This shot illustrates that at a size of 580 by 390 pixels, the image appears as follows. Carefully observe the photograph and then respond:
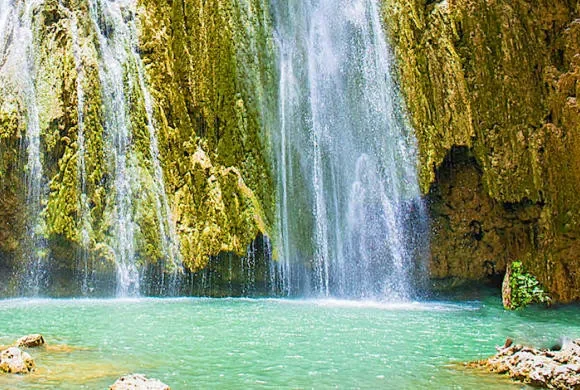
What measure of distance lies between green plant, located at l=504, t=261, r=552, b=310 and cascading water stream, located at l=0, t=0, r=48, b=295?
1208cm

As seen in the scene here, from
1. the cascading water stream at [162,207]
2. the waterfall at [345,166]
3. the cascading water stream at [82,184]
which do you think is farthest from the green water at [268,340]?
the waterfall at [345,166]

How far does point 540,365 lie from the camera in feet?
24.6

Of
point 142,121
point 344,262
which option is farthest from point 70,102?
point 344,262

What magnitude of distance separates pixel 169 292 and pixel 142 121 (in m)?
4.78

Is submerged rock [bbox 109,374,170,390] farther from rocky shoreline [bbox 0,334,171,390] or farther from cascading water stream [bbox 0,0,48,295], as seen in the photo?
cascading water stream [bbox 0,0,48,295]

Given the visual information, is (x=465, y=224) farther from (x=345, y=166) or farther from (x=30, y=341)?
(x=30, y=341)

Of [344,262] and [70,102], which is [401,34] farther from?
[70,102]

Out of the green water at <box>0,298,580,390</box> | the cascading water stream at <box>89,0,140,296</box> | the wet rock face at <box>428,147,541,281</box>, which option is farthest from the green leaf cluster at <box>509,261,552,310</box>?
the cascading water stream at <box>89,0,140,296</box>

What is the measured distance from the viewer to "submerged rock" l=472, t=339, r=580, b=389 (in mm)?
7180

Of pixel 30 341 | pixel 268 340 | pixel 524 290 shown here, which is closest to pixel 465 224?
pixel 524 290

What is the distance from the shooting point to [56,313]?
13.0 metres

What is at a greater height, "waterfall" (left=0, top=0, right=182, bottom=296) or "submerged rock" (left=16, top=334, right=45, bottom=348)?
"waterfall" (left=0, top=0, right=182, bottom=296)

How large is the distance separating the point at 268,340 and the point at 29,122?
10.0m

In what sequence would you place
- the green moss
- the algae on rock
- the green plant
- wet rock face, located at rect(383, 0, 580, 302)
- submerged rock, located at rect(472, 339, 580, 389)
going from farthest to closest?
the green moss → wet rock face, located at rect(383, 0, 580, 302) → the algae on rock → the green plant → submerged rock, located at rect(472, 339, 580, 389)
